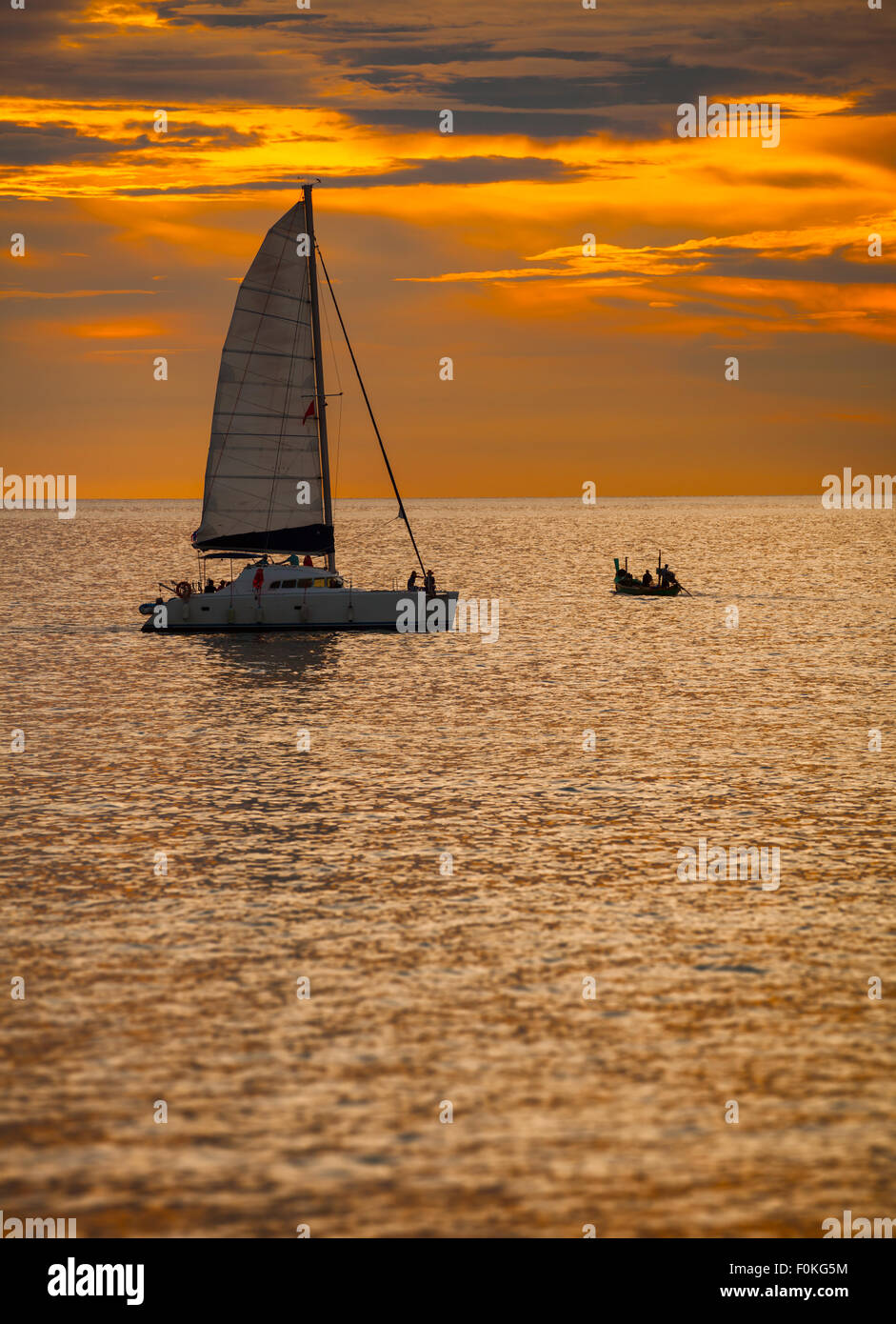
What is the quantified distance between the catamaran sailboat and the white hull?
0.34ft

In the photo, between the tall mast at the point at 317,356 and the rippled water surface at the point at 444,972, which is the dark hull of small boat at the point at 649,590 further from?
the rippled water surface at the point at 444,972

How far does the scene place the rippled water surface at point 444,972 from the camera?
13.6 metres

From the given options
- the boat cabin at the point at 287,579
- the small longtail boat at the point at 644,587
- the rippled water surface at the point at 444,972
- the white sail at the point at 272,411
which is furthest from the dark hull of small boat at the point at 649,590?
the rippled water surface at the point at 444,972

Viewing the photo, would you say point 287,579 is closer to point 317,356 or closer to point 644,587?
point 317,356

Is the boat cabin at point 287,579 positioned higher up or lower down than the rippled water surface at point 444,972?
higher up

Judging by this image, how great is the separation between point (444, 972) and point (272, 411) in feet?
163

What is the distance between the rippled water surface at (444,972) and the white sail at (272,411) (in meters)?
20.5

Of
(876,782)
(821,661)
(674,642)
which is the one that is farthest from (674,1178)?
(674,642)

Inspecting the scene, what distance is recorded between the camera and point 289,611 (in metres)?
63.1

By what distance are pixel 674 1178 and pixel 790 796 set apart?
64.5 feet

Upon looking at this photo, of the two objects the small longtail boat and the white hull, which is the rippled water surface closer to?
the white hull

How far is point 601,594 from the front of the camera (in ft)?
379

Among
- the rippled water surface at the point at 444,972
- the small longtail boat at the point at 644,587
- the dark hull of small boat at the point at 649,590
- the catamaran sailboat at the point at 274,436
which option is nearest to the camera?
the rippled water surface at the point at 444,972
